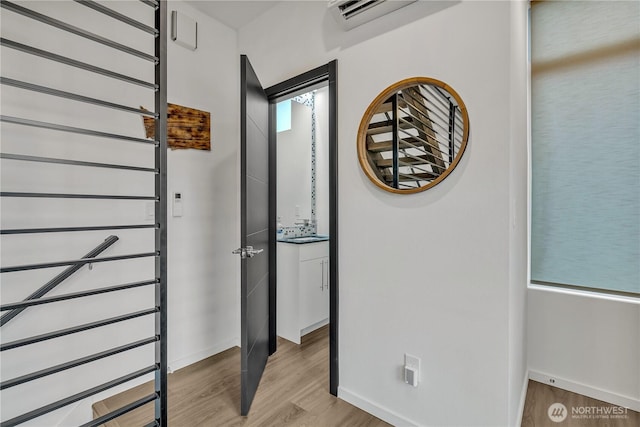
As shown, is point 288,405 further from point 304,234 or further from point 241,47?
point 241,47

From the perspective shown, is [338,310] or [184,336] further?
[184,336]

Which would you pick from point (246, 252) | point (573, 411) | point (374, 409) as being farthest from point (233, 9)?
point (573, 411)

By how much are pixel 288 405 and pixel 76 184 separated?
1859mm

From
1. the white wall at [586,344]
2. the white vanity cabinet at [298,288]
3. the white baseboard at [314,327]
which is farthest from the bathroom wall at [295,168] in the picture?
the white wall at [586,344]

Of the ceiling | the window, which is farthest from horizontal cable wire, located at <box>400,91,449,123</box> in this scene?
the ceiling

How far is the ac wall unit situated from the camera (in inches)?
68.5

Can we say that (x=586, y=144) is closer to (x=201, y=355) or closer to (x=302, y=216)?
(x=302, y=216)

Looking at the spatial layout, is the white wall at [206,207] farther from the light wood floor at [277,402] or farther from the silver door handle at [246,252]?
the silver door handle at [246,252]

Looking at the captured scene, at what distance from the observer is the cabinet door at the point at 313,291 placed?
9.56 feet

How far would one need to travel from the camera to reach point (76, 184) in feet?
6.20

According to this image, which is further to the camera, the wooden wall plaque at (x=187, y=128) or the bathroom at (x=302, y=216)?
the bathroom at (x=302, y=216)

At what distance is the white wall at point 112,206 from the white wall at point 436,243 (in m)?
1.18

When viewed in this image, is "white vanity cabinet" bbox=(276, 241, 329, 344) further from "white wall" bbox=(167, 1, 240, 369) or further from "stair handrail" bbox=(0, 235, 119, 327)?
"stair handrail" bbox=(0, 235, 119, 327)

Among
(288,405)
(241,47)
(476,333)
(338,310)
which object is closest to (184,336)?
(288,405)
